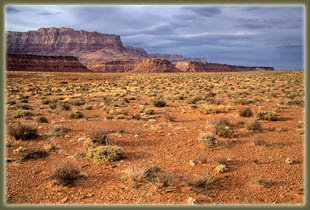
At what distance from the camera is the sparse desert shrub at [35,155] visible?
595 cm

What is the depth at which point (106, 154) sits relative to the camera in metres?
5.97

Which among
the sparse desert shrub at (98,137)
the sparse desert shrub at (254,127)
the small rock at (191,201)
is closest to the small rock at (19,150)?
the sparse desert shrub at (98,137)

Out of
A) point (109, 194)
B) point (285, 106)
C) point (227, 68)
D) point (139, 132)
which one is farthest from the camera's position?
point (227, 68)

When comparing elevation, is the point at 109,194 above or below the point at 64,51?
below

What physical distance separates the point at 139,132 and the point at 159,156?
2.49 m

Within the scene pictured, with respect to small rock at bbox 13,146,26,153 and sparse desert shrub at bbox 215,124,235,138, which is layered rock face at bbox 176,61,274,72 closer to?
sparse desert shrub at bbox 215,124,235,138

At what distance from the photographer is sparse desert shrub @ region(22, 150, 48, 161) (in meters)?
5.95

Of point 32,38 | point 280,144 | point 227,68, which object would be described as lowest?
point 280,144

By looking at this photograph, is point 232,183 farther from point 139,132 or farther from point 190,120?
point 190,120

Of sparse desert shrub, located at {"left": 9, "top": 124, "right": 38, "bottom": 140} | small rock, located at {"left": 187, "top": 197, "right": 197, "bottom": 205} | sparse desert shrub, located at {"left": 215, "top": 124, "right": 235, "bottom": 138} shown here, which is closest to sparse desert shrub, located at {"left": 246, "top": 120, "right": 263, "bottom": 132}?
sparse desert shrub, located at {"left": 215, "top": 124, "right": 235, "bottom": 138}

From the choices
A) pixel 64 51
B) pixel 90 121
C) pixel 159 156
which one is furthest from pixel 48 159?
pixel 64 51

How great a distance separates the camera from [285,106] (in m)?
13.2

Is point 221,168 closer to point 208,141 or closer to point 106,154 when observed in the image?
point 208,141

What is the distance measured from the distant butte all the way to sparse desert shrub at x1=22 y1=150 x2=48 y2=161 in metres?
93.4
